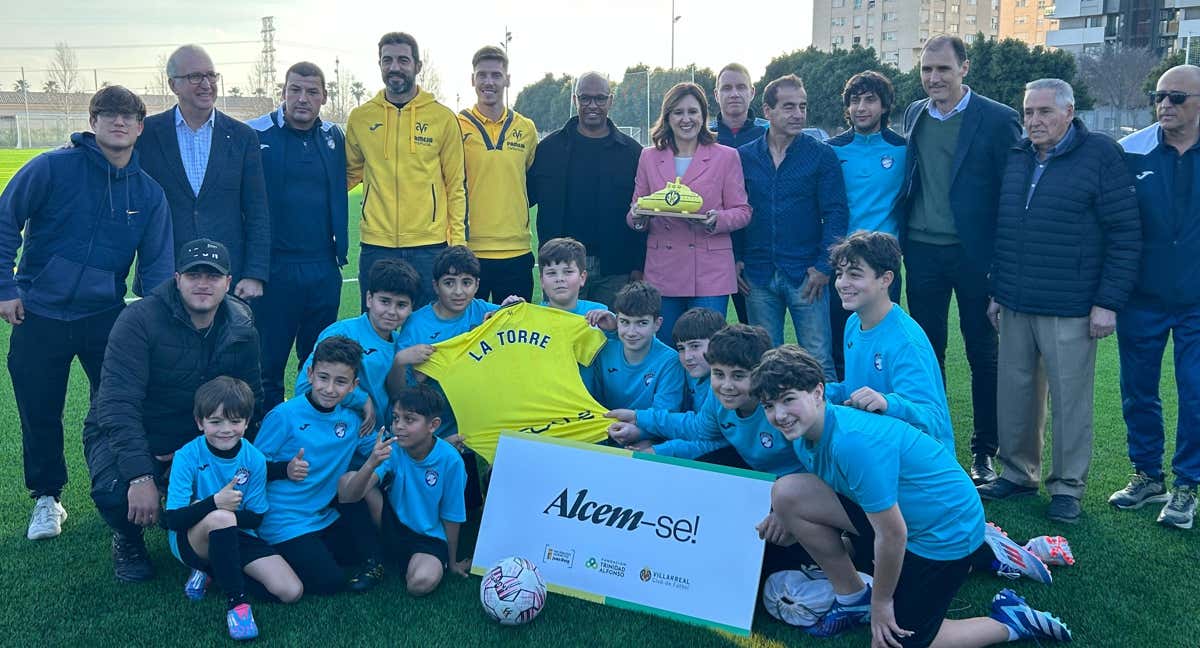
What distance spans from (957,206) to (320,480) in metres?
3.71

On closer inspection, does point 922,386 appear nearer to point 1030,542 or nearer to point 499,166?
point 1030,542

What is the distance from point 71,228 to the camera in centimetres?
470

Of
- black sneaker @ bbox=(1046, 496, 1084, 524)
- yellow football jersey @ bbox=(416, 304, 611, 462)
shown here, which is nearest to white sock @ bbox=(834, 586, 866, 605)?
yellow football jersey @ bbox=(416, 304, 611, 462)

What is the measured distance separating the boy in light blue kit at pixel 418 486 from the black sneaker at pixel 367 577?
105mm

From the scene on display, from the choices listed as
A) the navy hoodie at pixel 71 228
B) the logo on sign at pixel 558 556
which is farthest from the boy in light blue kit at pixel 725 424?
the navy hoodie at pixel 71 228

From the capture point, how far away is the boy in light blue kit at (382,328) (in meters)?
4.66

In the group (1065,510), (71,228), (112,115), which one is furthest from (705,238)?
(71,228)

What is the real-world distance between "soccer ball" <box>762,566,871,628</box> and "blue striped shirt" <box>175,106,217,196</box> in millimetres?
3798

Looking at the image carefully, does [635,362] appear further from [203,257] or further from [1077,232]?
[1077,232]

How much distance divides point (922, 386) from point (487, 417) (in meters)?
2.02

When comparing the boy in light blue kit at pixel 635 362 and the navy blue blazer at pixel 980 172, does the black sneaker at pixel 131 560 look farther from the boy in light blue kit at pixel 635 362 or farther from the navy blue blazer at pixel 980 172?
the navy blue blazer at pixel 980 172

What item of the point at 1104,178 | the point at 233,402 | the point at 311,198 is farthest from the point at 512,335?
the point at 1104,178

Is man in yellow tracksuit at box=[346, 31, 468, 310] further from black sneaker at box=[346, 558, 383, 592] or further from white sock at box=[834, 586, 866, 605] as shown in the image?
white sock at box=[834, 586, 866, 605]

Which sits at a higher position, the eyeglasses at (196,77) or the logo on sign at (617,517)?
the eyeglasses at (196,77)
